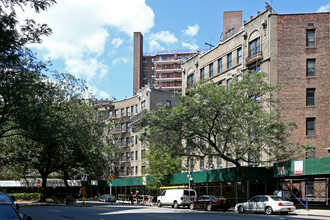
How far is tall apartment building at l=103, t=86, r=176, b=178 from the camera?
71.2 meters

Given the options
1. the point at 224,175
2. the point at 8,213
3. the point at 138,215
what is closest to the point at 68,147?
the point at 224,175

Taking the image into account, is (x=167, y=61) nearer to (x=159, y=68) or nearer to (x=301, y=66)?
(x=159, y=68)

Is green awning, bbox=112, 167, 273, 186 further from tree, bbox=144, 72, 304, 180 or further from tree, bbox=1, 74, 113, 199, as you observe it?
tree, bbox=1, 74, 113, 199

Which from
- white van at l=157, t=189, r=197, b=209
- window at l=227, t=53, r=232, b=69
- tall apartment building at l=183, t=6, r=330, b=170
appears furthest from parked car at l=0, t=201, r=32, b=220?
window at l=227, t=53, r=232, b=69

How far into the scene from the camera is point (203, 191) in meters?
48.6

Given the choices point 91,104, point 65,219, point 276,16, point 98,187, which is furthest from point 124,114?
point 65,219

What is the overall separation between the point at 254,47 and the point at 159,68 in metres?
74.3

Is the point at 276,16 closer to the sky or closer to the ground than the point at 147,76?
closer to the ground

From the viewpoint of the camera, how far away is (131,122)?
76375mm

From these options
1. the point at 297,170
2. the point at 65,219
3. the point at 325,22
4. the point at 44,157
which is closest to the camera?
the point at 65,219

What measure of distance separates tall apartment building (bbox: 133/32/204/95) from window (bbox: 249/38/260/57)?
218 ft

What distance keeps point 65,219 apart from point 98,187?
51.7 metres

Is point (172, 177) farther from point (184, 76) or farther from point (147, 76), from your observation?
point (147, 76)

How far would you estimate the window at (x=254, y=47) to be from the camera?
4489 cm
